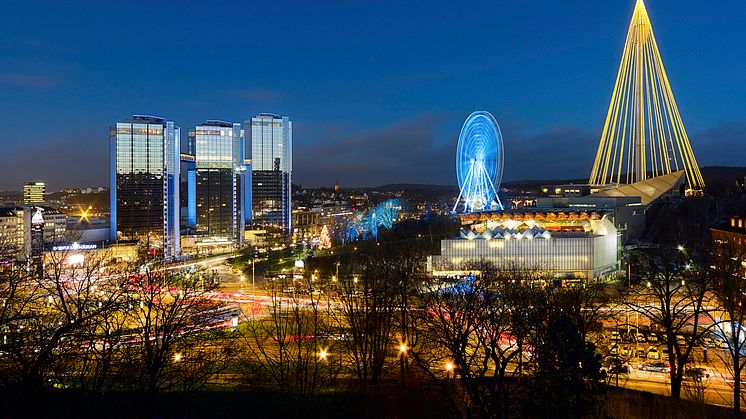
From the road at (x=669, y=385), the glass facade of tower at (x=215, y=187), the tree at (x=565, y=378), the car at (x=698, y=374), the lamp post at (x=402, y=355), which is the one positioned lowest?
the road at (x=669, y=385)

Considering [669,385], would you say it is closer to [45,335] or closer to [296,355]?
[296,355]

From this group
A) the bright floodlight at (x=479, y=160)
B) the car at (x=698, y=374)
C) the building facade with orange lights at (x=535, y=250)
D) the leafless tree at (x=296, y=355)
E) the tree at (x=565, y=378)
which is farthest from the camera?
the bright floodlight at (x=479, y=160)

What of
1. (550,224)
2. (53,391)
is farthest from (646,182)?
(53,391)

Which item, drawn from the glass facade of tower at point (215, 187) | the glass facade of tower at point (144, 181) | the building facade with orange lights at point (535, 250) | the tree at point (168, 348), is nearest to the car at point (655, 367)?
the tree at point (168, 348)

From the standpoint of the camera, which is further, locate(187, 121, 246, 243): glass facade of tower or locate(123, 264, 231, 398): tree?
locate(187, 121, 246, 243): glass facade of tower

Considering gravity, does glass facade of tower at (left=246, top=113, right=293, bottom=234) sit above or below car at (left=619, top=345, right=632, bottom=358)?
above

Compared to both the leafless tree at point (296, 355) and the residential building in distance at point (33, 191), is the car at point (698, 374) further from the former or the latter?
the residential building in distance at point (33, 191)

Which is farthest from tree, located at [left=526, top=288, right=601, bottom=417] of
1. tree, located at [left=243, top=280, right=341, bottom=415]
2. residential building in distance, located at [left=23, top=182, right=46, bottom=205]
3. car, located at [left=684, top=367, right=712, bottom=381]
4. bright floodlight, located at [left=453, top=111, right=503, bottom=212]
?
residential building in distance, located at [left=23, top=182, right=46, bottom=205]

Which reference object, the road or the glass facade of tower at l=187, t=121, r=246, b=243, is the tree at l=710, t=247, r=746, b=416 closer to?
the road
